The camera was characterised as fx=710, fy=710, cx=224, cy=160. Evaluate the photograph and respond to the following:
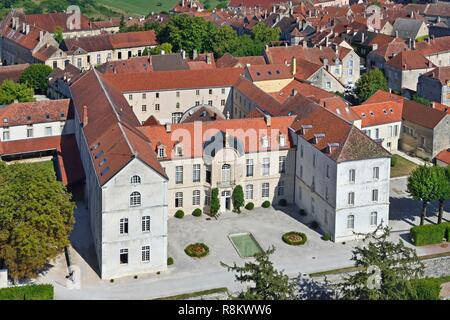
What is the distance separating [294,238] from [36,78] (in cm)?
5333

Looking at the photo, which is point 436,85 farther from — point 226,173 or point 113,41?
point 113,41

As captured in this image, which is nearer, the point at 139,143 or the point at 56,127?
the point at 139,143

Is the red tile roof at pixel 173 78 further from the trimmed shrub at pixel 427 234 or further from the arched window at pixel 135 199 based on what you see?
the trimmed shrub at pixel 427 234

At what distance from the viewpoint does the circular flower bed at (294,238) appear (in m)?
59.0

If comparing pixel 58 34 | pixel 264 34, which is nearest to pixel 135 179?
pixel 264 34

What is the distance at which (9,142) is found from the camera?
7556 cm

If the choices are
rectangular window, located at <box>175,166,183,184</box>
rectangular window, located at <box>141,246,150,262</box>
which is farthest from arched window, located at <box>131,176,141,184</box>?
rectangular window, located at <box>175,166,183,184</box>

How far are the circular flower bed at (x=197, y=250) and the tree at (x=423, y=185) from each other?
19.1 m

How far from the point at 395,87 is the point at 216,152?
49.8 meters

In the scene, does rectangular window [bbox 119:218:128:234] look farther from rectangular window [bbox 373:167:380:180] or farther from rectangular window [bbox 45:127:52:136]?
rectangular window [bbox 45:127:52:136]

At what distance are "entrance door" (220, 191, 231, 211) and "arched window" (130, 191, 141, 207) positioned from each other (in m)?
13.5

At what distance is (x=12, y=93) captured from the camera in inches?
3489
